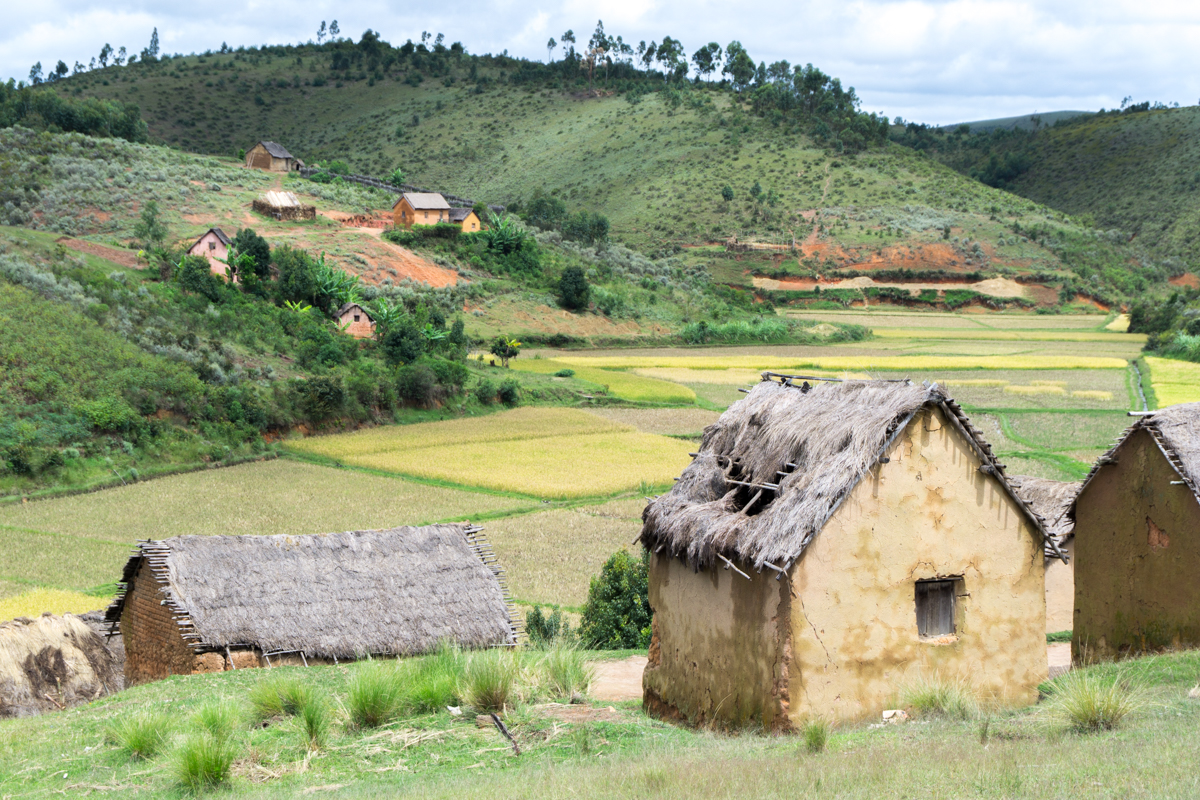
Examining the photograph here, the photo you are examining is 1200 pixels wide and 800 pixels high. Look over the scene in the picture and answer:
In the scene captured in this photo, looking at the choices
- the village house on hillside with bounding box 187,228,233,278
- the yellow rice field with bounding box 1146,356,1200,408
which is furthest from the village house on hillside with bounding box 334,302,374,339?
the yellow rice field with bounding box 1146,356,1200,408

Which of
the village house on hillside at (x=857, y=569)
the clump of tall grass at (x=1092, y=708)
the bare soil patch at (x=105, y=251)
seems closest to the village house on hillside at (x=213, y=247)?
the bare soil patch at (x=105, y=251)

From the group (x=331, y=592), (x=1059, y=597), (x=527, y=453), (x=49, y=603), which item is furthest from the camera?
(x=527, y=453)

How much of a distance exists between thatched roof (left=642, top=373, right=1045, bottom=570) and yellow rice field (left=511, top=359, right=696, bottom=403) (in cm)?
3475

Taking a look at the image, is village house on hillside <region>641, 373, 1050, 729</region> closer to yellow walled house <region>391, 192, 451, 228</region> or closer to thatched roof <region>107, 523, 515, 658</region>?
thatched roof <region>107, 523, 515, 658</region>

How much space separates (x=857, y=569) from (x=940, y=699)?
156 centimetres

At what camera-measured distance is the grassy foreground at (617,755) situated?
7.78 m

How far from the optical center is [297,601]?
17.9 metres

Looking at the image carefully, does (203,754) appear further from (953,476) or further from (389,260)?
(389,260)

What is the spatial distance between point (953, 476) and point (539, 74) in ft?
460

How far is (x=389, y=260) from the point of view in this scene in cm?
6738

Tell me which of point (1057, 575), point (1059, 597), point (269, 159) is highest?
point (269, 159)

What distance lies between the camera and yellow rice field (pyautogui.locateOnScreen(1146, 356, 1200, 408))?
41.8m

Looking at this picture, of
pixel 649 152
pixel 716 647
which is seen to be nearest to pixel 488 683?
Result: pixel 716 647

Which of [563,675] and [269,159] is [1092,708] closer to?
[563,675]
